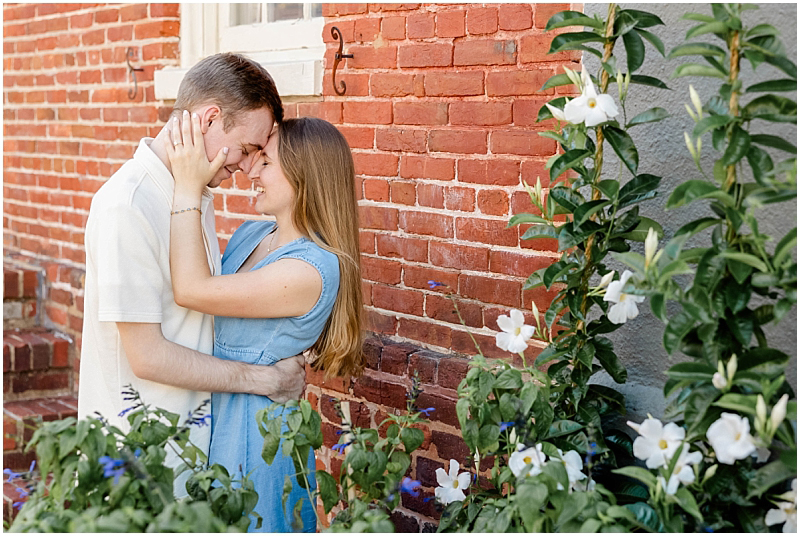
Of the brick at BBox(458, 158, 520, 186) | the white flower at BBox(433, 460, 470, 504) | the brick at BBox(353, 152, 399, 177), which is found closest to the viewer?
the white flower at BBox(433, 460, 470, 504)

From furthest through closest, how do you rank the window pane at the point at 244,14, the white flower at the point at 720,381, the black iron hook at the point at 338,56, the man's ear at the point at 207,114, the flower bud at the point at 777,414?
the window pane at the point at 244,14, the black iron hook at the point at 338,56, the man's ear at the point at 207,114, the white flower at the point at 720,381, the flower bud at the point at 777,414

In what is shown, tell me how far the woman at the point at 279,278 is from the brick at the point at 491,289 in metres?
0.43

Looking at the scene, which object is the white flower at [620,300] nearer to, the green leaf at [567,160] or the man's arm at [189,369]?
the green leaf at [567,160]

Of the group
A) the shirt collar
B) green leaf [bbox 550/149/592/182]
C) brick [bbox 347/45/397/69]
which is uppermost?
brick [bbox 347/45/397/69]

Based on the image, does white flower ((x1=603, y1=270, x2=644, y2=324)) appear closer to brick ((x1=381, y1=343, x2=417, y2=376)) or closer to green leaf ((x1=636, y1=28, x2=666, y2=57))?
green leaf ((x1=636, y1=28, x2=666, y2=57))

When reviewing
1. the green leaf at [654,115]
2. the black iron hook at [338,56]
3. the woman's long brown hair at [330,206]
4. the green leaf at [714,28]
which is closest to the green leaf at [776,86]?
the green leaf at [714,28]

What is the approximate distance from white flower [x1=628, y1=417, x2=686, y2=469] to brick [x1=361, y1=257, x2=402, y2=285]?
1.55 metres

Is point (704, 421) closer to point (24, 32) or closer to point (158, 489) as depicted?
point (158, 489)

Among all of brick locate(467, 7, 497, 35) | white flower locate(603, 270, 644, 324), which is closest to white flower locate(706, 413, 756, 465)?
white flower locate(603, 270, 644, 324)

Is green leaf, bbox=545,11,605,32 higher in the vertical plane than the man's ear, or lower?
higher

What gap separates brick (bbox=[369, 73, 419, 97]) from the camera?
10.2 feet

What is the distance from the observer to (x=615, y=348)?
2506mm

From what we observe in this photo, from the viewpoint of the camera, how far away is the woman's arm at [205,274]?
7.83 feet

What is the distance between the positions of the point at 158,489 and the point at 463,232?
151 centimetres
